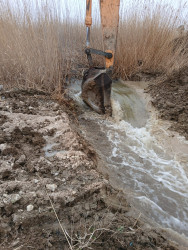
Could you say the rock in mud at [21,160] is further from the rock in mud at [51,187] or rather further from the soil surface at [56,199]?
the rock in mud at [51,187]

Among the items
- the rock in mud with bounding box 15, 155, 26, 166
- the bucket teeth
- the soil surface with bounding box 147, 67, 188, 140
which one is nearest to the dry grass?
the soil surface with bounding box 147, 67, 188, 140

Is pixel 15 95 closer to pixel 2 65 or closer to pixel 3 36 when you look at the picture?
pixel 2 65

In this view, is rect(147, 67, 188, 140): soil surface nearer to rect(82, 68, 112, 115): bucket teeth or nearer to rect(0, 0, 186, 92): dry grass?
rect(0, 0, 186, 92): dry grass

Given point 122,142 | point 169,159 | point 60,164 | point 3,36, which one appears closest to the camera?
point 60,164

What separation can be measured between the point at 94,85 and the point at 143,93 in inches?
59.4

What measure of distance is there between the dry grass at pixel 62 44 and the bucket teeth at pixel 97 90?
1.79 ft

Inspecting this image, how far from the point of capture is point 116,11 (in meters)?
2.99

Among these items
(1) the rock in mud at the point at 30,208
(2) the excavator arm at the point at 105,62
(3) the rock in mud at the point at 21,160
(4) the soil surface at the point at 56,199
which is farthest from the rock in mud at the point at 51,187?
(2) the excavator arm at the point at 105,62

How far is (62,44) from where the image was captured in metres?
4.53

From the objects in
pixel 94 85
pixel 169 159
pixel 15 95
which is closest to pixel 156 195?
pixel 169 159

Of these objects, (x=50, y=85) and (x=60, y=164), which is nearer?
(x=60, y=164)

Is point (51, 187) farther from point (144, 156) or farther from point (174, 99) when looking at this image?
point (174, 99)

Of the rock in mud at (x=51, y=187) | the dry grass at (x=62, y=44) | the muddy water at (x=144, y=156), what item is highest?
the dry grass at (x=62, y=44)

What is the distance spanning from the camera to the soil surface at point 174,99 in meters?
3.32
